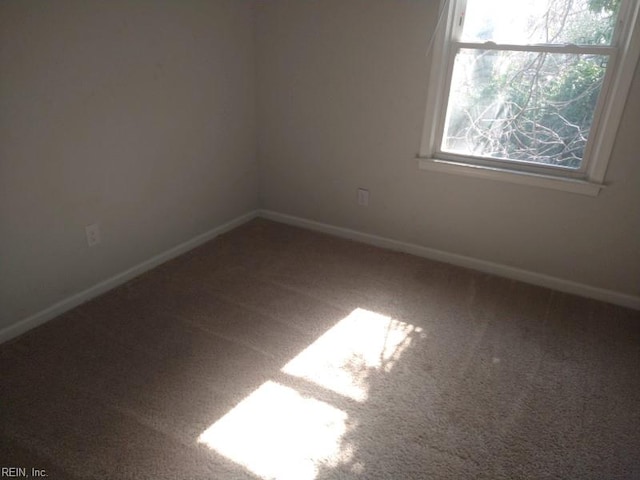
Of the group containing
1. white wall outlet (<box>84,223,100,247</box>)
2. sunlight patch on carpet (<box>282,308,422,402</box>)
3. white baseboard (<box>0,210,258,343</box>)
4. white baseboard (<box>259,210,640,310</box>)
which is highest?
white wall outlet (<box>84,223,100,247</box>)

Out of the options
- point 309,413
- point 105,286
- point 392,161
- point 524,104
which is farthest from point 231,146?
point 309,413

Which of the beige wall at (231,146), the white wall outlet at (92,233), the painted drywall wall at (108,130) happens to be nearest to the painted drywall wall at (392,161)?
the beige wall at (231,146)

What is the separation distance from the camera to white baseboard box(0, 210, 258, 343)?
6.26 feet

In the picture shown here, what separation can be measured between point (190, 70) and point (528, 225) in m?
2.08

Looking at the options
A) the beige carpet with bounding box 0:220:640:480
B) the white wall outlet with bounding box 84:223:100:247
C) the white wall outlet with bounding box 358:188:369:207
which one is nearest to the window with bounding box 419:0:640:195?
the white wall outlet with bounding box 358:188:369:207

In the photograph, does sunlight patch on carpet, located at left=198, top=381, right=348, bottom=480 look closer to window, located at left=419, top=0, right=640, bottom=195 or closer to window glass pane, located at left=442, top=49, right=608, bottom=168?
window, located at left=419, top=0, right=640, bottom=195

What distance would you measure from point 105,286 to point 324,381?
1.29 metres

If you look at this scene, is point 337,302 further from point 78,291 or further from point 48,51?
point 48,51

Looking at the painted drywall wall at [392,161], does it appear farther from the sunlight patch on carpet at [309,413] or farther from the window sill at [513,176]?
the sunlight patch on carpet at [309,413]

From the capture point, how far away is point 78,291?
2.14m

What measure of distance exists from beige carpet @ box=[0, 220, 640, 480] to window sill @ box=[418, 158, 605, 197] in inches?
23.1

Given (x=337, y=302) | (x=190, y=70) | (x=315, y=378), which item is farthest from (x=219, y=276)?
(x=190, y=70)

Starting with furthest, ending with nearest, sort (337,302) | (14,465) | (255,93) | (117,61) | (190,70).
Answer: (255,93), (190,70), (337,302), (117,61), (14,465)

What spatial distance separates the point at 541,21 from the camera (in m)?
2.11
